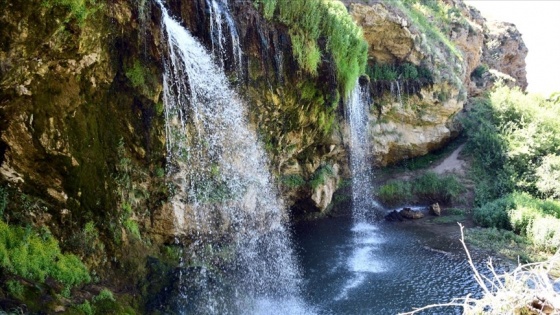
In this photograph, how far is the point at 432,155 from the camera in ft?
73.7

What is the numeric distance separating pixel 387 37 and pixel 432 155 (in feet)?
24.7

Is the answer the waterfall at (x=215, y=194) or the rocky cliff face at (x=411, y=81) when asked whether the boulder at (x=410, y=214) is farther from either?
the waterfall at (x=215, y=194)

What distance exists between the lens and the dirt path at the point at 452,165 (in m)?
21.2

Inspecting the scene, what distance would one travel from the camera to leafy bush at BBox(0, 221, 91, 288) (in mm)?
6504

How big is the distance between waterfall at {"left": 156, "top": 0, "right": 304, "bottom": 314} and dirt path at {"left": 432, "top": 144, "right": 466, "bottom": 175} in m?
12.3

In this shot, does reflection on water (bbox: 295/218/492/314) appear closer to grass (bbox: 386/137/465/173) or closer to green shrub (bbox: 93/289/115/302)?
green shrub (bbox: 93/289/115/302)

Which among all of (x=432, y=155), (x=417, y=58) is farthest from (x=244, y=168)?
(x=432, y=155)

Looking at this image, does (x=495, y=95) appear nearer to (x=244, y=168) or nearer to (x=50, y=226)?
(x=244, y=168)

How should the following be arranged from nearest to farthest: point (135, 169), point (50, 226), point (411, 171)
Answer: point (50, 226) → point (135, 169) → point (411, 171)

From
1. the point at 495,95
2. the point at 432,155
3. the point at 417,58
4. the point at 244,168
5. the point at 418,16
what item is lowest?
the point at 432,155

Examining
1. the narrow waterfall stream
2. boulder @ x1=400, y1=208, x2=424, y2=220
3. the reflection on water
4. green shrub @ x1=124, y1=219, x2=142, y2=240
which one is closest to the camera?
green shrub @ x1=124, y1=219, x2=142, y2=240

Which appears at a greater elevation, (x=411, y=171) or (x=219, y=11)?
(x=219, y=11)

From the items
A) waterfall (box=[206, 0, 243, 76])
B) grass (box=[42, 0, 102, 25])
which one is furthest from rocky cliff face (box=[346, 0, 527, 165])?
grass (box=[42, 0, 102, 25])

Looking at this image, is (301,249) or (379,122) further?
(379,122)
